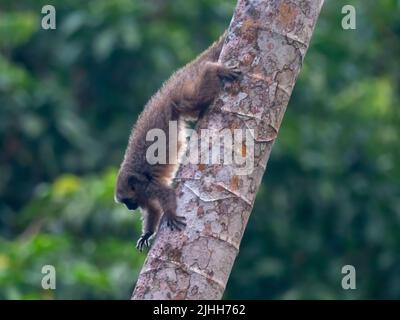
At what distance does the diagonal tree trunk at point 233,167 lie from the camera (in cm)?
457

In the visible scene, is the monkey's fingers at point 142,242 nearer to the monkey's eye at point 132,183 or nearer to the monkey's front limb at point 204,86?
the monkey's eye at point 132,183

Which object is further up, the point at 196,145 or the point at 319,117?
the point at 319,117

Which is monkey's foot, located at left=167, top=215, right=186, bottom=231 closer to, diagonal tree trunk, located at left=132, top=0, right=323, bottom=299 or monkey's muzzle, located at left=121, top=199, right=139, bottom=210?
diagonal tree trunk, located at left=132, top=0, right=323, bottom=299

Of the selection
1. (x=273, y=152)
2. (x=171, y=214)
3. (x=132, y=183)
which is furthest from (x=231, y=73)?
(x=273, y=152)

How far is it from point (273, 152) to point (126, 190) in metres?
4.55

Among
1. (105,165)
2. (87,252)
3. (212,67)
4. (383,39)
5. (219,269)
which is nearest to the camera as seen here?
(219,269)

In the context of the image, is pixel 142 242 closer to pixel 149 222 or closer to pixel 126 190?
pixel 149 222

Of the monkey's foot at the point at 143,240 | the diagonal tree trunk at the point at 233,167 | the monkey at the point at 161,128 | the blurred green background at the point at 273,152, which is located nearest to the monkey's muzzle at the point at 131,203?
the monkey at the point at 161,128

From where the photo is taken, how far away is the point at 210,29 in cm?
1188

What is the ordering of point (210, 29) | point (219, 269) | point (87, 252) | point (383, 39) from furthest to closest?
point (383, 39) < point (210, 29) < point (87, 252) < point (219, 269)
